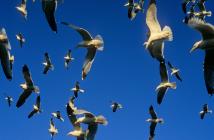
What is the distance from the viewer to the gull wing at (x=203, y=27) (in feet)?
60.0

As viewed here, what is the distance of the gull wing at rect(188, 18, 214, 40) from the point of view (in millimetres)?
18281

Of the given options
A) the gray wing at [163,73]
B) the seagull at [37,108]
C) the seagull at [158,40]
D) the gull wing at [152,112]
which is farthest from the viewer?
the seagull at [37,108]

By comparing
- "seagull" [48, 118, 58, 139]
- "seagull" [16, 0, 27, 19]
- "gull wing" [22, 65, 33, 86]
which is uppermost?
"seagull" [16, 0, 27, 19]

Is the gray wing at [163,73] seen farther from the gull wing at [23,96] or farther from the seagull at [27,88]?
the gull wing at [23,96]

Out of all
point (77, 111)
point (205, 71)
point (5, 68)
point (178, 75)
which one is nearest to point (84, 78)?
point (77, 111)

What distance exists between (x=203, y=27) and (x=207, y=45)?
0.67 m

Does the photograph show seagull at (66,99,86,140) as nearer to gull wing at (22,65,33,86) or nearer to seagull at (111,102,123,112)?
gull wing at (22,65,33,86)

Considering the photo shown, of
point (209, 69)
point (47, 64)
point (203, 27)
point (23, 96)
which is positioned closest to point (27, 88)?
point (23, 96)

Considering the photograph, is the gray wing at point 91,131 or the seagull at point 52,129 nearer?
the gray wing at point 91,131

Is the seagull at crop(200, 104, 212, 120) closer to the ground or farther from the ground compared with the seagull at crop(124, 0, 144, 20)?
closer to the ground

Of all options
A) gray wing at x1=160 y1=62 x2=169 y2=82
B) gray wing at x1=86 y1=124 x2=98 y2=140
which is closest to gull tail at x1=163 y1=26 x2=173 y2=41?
gray wing at x1=160 y1=62 x2=169 y2=82

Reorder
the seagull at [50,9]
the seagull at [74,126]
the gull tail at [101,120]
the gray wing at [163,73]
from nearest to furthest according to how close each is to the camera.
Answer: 1. the seagull at [50,9]
2. the gull tail at [101,120]
3. the seagull at [74,126]
4. the gray wing at [163,73]

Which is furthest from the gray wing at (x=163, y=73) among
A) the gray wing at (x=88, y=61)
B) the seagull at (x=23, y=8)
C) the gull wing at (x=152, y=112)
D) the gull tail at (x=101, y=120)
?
the seagull at (x=23, y=8)

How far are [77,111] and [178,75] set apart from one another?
31.2 ft
